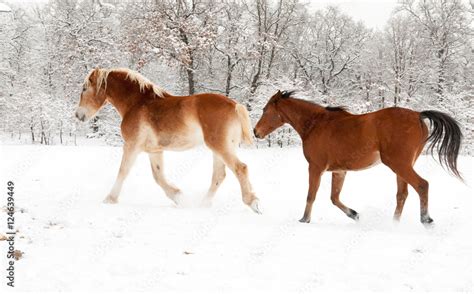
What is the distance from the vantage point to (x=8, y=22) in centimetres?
4156

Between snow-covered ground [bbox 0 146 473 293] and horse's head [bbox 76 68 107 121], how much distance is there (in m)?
1.43

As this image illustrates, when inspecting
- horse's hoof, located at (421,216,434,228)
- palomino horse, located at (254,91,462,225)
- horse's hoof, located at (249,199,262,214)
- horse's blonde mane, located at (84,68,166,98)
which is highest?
horse's blonde mane, located at (84,68,166,98)

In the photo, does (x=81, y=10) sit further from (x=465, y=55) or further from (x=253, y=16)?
(x=465, y=55)

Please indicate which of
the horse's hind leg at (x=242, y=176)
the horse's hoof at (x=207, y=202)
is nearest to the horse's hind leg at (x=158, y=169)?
the horse's hoof at (x=207, y=202)

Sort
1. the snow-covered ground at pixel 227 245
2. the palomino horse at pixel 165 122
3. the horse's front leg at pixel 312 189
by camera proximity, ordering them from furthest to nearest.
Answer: the palomino horse at pixel 165 122 < the horse's front leg at pixel 312 189 < the snow-covered ground at pixel 227 245

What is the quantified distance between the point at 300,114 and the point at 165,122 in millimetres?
2190

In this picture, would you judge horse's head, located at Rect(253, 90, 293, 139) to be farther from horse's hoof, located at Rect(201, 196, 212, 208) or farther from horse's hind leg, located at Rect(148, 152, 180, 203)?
horse's hind leg, located at Rect(148, 152, 180, 203)

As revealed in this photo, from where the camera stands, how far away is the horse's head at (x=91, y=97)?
791cm

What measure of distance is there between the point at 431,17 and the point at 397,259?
3632cm

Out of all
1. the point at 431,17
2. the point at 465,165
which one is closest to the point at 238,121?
the point at 465,165

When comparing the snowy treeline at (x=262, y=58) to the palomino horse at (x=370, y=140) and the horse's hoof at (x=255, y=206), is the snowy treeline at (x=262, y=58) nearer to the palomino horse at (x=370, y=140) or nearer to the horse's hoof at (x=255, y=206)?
the palomino horse at (x=370, y=140)

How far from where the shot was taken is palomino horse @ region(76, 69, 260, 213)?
699 centimetres

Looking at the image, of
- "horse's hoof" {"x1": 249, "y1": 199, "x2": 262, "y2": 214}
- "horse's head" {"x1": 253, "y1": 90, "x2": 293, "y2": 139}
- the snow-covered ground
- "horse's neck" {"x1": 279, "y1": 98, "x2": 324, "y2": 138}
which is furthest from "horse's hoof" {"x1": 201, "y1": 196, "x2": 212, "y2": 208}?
"horse's neck" {"x1": 279, "y1": 98, "x2": 324, "y2": 138}

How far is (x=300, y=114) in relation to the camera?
716 centimetres
